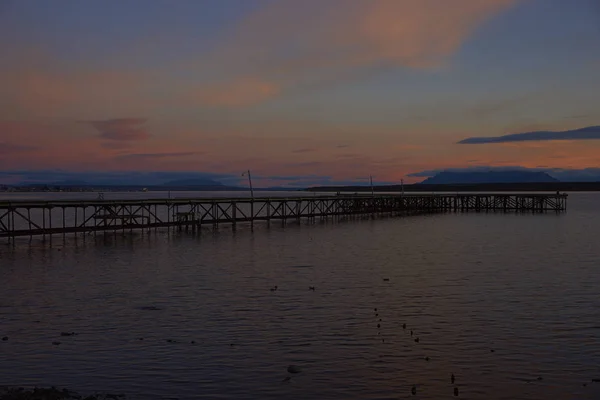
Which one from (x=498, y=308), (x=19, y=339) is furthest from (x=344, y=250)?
(x=19, y=339)

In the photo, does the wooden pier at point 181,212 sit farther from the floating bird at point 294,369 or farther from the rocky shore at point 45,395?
the floating bird at point 294,369

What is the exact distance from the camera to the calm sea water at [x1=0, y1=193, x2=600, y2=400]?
45.5ft

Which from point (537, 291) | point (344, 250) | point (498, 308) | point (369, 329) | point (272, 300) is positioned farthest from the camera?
point (344, 250)

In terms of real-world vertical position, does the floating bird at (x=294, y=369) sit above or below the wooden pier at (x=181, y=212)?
below

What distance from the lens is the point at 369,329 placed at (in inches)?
736

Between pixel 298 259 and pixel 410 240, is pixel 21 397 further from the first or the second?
pixel 410 240

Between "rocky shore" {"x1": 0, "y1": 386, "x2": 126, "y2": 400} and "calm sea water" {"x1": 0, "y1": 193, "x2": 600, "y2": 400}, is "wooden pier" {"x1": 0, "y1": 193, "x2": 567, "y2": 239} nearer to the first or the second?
"calm sea water" {"x1": 0, "y1": 193, "x2": 600, "y2": 400}

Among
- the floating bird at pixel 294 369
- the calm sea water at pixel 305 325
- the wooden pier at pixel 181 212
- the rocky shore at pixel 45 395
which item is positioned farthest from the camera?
the wooden pier at pixel 181 212

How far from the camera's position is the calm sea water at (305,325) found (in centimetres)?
1388

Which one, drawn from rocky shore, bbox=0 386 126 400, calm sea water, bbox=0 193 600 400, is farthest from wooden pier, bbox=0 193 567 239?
rocky shore, bbox=0 386 126 400

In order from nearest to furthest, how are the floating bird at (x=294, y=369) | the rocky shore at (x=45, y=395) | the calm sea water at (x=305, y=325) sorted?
the rocky shore at (x=45, y=395) < the calm sea water at (x=305, y=325) < the floating bird at (x=294, y=369)

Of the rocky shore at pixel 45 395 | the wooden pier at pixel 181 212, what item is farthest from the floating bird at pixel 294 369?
the wooden pier at pixel 181 212

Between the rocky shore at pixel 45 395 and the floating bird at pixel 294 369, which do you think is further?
the floating bird at pixel 294 369

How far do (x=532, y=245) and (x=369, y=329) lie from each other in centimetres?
3246
